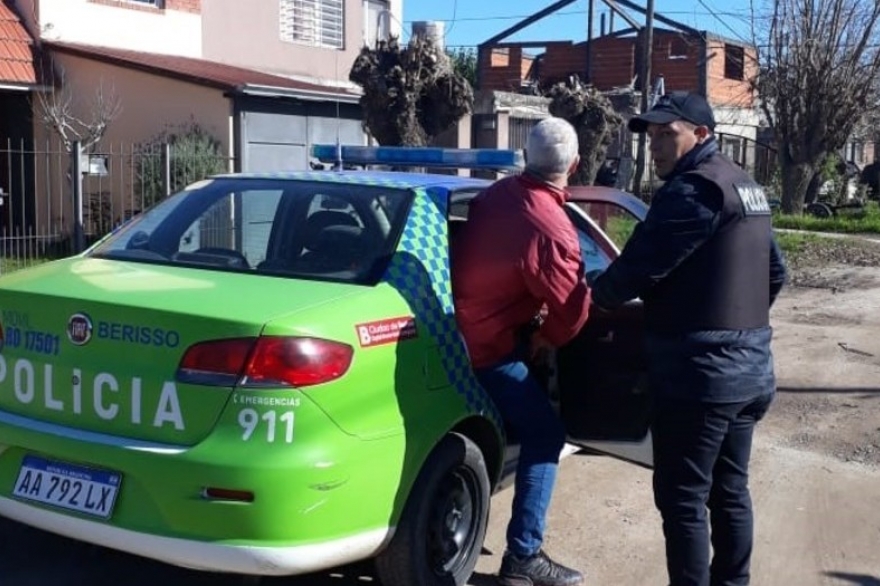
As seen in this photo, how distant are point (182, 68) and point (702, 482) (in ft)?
44.3

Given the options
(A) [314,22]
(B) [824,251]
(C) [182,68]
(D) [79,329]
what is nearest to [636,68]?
(A) [314,22]

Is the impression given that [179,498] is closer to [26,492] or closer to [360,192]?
[26,492]

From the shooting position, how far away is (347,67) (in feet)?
66.5

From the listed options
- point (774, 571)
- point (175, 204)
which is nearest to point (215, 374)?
point (175, 204)

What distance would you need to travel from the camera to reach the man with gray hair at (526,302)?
13.2ft

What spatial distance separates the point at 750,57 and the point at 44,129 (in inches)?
594

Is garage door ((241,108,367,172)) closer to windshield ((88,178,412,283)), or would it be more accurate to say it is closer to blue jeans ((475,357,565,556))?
windshield ((88,178,412,283))

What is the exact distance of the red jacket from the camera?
4.02 meters

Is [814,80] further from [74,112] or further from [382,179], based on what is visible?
[382,179]

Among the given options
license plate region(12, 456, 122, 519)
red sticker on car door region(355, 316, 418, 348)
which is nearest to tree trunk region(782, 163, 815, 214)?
red sticker on car door region(355, 316, 418, 348)

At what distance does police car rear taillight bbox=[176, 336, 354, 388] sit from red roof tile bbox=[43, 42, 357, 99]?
39.5 feet

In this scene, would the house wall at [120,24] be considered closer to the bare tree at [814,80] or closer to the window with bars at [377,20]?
the window with bars at [377,20]

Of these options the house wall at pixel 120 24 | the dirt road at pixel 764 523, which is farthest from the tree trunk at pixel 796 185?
the dirt road at pixel 764 523

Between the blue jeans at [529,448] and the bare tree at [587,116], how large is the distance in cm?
1103
